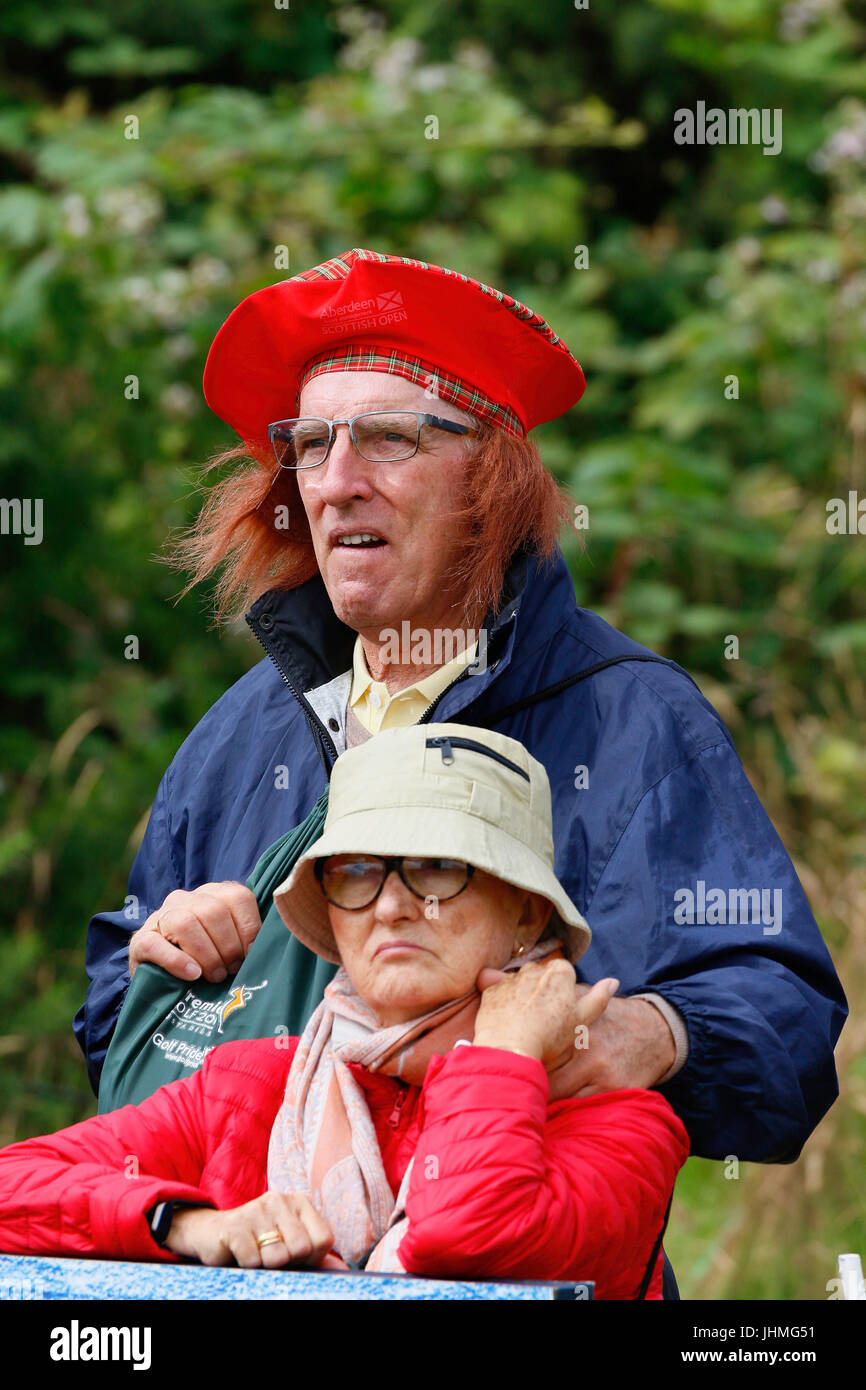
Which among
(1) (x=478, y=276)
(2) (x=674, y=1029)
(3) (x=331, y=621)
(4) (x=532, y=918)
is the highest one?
(1) (x=478, y=276)

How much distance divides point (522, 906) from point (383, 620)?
648 mm

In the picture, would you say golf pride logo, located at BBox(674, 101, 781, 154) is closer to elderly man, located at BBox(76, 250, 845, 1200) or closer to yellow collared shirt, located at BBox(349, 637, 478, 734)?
elderly man, located at BBox(76, 250, 845, 1200)

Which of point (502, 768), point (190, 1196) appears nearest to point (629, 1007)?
point (502, 768)

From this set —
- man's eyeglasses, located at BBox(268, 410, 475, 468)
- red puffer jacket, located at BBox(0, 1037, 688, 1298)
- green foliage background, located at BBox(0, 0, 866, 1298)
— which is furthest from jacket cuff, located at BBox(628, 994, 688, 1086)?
green foliage background, located at BBox(0, 0, 866, 1298)

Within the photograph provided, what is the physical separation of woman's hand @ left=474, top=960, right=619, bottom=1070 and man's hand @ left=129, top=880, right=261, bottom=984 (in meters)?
0.49

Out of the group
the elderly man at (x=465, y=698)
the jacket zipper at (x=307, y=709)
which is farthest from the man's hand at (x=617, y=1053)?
the jacket zipper at (x=307, y=709)

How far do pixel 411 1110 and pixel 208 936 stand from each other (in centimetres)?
47

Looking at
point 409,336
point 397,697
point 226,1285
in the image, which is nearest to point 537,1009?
point 226,1285

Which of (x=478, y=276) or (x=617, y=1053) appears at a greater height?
(x=478, y=276)

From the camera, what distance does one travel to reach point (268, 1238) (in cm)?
167

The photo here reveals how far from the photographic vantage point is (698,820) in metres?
2.21

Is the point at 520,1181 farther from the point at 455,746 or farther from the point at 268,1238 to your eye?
the point at 455,746

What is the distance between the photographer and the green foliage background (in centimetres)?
546
